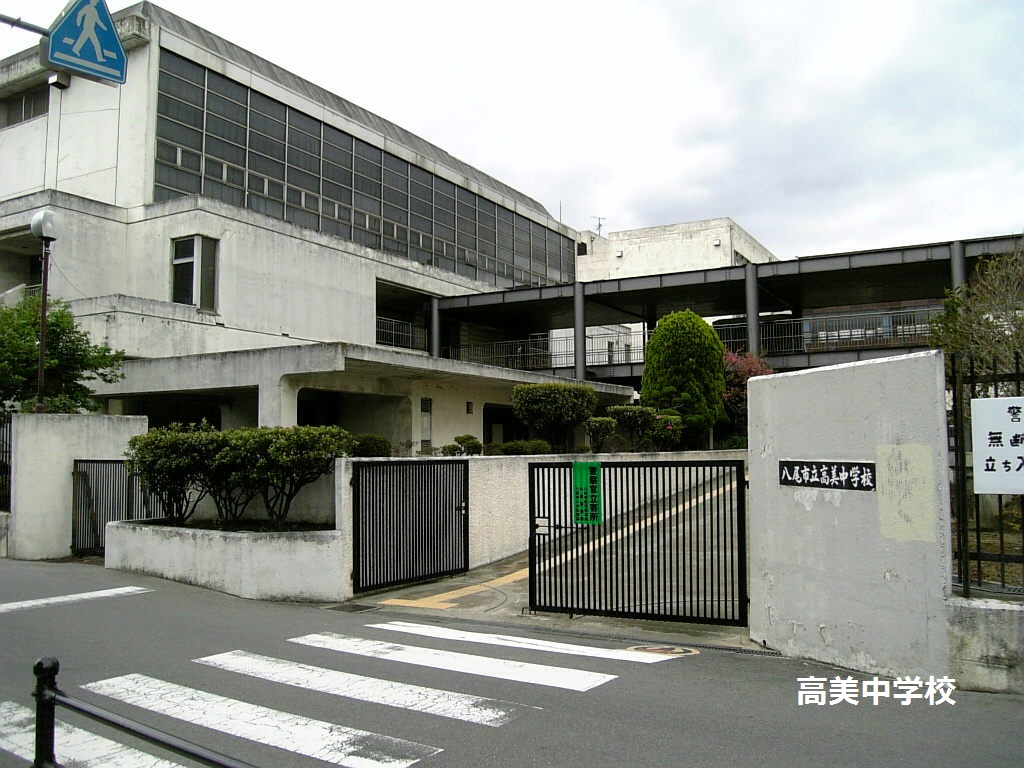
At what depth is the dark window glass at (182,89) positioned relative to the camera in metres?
25.6

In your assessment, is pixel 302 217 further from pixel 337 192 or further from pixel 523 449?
pixel 523 449

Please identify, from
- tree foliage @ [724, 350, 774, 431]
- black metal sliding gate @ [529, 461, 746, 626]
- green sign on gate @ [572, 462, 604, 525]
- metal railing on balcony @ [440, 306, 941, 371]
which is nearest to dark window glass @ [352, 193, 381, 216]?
metal railing on balcony @ [440, 306, 941, 371]

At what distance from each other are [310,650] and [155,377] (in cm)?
1421

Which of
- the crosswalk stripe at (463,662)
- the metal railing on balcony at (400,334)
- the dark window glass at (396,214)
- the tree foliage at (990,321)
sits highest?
the dark window glass at (396,214)

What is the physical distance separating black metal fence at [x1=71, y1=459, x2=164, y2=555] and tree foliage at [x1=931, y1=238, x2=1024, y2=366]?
541 inches

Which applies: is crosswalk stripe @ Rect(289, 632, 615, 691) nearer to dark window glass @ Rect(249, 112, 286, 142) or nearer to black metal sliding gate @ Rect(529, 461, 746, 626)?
black metal sliding gate @ Rect(529, 461, 746, 626)

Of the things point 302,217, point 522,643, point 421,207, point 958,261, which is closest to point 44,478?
point 522,643

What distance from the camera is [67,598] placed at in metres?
10.5

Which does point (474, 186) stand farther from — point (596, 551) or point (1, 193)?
point (596, 551)

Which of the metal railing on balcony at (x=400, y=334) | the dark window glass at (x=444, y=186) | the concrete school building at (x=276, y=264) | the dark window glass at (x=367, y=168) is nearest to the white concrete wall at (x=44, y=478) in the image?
the concrete school building at (x=276, y=264)

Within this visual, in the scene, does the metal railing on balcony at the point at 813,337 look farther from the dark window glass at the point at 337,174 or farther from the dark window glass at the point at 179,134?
the dark window glass at the point at 179,134

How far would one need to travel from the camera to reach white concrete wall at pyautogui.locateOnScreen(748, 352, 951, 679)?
20.6 feet

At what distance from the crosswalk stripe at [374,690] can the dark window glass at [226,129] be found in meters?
23.9

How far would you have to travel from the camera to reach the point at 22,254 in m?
27.1
